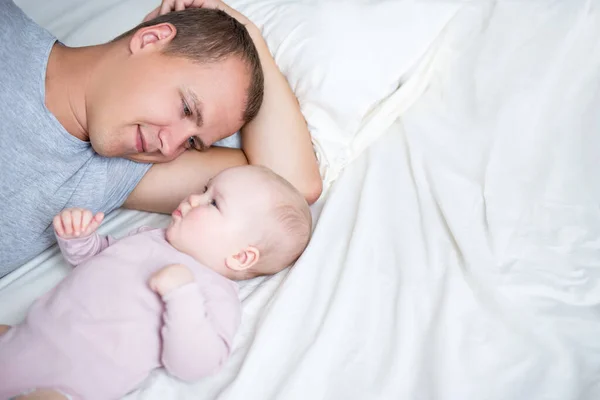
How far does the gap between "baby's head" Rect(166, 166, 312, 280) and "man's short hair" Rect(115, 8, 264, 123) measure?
0.25 meters

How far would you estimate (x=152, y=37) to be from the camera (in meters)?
1.30

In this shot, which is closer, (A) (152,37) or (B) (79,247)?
(B) (79,247)

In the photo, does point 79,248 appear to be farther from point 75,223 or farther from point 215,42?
point 215,42

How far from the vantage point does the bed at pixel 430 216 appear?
1019 millimetres

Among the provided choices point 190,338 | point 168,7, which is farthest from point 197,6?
point 190,338

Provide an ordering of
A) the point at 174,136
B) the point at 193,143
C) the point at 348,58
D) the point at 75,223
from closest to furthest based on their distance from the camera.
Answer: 1. the point at 75,223
2. the point at 174,136
3. the point at 193,143
4. the point at 348,58

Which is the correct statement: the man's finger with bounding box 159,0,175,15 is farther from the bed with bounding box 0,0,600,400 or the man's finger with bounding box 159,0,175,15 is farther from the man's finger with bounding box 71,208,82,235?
the man's finger with bounding box 71,208,82,235

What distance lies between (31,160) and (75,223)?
22cm

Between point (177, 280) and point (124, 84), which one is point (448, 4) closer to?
point (124, 84)

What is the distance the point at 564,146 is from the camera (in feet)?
4.24

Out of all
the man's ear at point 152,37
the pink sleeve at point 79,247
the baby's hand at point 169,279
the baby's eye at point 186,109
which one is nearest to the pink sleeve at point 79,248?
the pink sleeve at point 79,247

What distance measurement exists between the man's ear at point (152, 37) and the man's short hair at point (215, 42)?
0.7 inches

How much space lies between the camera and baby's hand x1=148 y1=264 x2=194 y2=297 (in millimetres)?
1019

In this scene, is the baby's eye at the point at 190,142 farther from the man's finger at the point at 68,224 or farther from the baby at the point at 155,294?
the man's finger at the point at 68,224
